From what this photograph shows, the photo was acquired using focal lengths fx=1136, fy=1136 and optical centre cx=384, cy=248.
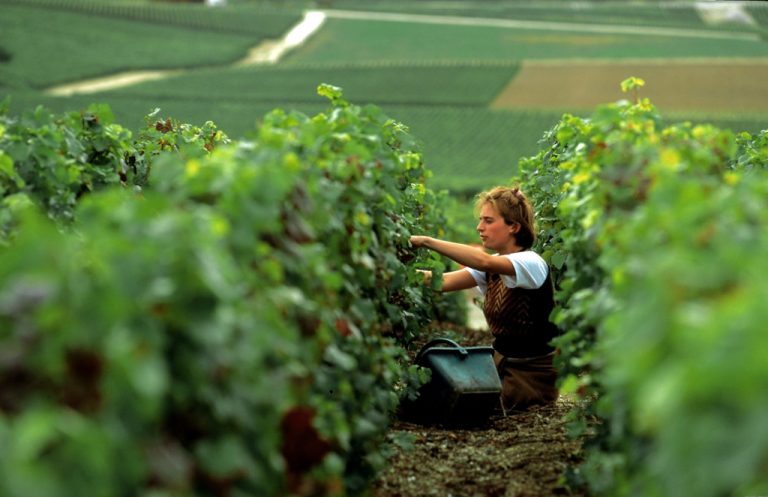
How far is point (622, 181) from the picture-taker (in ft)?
12.7

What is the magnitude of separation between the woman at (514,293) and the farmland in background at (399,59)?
2142 centimetres

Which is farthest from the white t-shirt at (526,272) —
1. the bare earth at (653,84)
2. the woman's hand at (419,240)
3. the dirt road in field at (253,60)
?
the dirt road in field at (253,60)

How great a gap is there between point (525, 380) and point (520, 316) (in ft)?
1.41

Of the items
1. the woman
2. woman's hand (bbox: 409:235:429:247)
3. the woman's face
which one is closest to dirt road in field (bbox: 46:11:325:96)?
the woman

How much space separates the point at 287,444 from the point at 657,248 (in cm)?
111

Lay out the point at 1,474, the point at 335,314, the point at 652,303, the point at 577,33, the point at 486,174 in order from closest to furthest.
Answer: the point at 1,474
the point at 652,303
the point at 335,314
the point at 486,174
the point at 577,33

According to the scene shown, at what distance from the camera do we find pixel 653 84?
45.7 meters

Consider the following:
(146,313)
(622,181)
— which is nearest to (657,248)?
(622,181)

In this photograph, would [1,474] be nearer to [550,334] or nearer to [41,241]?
[41,241]

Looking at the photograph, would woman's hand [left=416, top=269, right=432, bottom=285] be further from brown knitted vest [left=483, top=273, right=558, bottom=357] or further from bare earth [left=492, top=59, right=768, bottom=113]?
bare earth [left=492, top=59, right=768, bottom=113]

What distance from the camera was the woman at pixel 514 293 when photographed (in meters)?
6.15

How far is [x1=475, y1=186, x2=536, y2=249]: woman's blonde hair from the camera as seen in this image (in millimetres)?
6273

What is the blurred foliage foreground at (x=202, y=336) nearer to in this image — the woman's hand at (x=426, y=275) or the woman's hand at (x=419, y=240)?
the woman's hand at (x=419, y=240)

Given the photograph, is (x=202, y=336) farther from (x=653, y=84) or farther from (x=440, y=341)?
(x=653, y=84)
